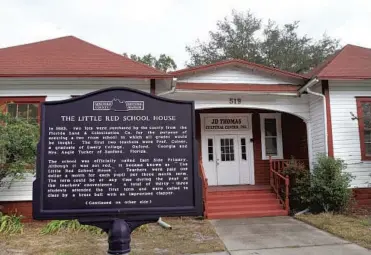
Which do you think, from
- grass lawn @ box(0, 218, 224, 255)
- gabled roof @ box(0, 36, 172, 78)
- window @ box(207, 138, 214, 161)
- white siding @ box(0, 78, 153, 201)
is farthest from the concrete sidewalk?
white siding @ box(0, 78, 153, 201)

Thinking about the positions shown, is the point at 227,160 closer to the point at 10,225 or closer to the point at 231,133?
the point at 231,133

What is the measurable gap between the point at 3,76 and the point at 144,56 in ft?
97.3

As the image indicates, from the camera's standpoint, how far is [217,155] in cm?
1326

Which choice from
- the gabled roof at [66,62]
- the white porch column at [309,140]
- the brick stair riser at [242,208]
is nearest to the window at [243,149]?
the white porch column at [309,140]

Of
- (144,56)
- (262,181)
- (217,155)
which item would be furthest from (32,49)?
(144,56)

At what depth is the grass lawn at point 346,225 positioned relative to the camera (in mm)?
7200

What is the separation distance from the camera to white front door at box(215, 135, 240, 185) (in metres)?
13.2

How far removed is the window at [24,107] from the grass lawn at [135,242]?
3.06 m

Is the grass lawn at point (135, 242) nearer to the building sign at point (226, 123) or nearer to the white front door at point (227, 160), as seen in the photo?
the white front door at point (227, 160)

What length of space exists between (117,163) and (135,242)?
13.9 feet

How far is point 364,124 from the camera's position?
1110 centimetres

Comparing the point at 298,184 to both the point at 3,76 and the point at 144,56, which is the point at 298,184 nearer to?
the point at 3,76

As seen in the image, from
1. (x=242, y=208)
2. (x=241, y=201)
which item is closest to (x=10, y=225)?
(x=242, y=208)

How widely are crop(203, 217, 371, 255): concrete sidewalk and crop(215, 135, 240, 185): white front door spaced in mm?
3700
